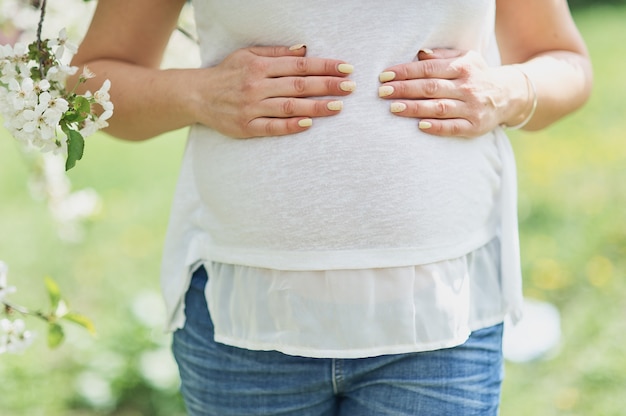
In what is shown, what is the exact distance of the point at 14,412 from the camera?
2.95 meters

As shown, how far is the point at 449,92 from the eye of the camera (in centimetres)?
134

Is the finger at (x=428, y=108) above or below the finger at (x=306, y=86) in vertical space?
below

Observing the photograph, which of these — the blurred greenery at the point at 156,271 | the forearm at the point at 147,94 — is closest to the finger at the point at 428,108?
the forearm at the point at 147,94

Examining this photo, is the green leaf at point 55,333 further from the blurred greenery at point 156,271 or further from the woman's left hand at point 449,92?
the blurred greenery at point 156,271

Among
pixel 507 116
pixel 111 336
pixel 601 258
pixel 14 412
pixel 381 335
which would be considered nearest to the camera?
pixel 381 335

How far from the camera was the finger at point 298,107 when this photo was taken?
1.29 metres

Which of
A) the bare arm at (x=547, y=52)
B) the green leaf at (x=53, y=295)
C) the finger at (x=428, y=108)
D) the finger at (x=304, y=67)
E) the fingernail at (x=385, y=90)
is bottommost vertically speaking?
the green leaf at (x=53, y=295)

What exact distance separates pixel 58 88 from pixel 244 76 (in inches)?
12.0

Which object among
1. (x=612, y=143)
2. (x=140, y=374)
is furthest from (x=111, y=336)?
(x=612, y=143)

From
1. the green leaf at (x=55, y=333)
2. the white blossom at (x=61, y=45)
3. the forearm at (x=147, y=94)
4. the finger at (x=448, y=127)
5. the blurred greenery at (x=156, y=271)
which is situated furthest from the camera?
the blurred greenery at (x=156, y=271)

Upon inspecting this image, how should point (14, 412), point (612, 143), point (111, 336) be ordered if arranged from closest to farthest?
point (14, 412), point (111, 336), point (612, 143)

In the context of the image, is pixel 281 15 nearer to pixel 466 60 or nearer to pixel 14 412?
pixel 466 60

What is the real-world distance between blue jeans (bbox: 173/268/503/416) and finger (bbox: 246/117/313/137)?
31 cm

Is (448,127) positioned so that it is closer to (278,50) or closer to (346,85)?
(346,85)
